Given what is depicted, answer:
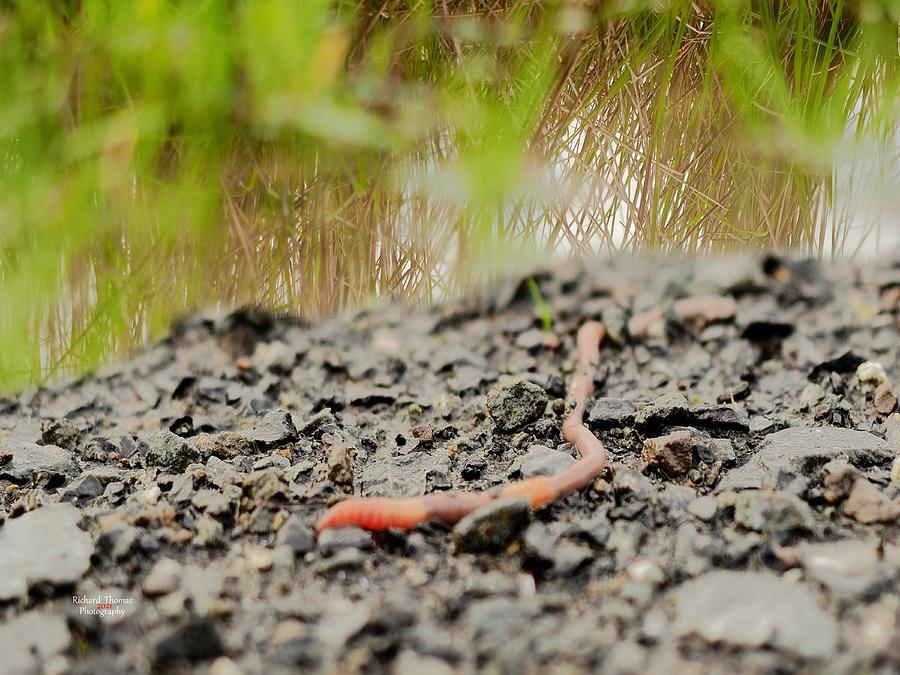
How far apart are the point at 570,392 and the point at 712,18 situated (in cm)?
119

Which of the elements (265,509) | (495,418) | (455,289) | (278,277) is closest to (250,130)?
(278,277)

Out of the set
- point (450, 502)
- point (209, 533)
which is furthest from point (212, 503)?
point (450, 502)

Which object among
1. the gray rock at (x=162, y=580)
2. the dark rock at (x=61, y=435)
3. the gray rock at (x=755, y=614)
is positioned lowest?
the dark rock at (x=61, y=435)

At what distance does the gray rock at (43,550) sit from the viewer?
3.82 feet

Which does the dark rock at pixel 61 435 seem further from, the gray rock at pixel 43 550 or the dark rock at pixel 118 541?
the dark rock at pixel 118 541

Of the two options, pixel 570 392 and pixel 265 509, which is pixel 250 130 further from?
pixel 265 509

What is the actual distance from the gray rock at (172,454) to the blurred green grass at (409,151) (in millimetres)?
896

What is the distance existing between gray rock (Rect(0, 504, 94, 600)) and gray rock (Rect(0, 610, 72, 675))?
0.08 m

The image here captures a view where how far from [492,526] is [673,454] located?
1.50ft

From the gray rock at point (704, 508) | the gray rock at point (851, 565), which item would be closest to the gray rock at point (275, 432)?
the gray rock at point (704, 508)

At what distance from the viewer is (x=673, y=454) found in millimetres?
1489

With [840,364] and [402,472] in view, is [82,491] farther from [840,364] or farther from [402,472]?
[840,364]

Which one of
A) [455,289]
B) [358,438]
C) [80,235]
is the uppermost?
[80,235]

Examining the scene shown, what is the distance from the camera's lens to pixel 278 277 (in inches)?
100
